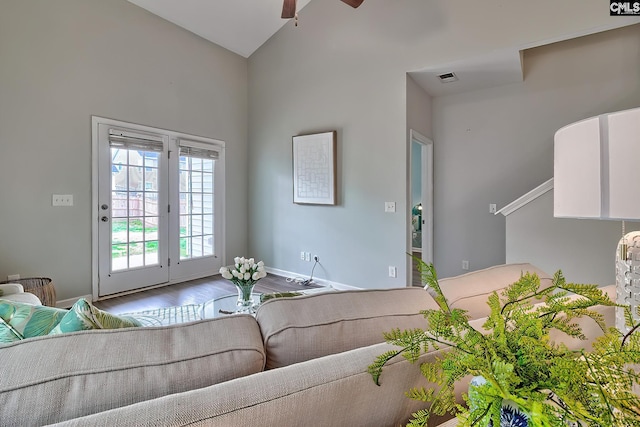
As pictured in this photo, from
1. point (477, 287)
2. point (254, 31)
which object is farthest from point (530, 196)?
point (254, 31)

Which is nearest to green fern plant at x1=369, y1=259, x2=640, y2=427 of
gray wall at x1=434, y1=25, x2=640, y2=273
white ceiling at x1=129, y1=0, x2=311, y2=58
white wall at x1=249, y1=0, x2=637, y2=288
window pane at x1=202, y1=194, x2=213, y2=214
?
white wall at x1=249, y1=0, x2=637, y2=288

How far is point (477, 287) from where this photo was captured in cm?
111

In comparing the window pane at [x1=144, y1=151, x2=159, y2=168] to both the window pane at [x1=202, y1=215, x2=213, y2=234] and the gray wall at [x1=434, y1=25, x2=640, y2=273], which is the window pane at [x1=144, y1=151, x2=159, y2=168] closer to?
the window pane at [x1=202, y1=215, x2=213, y2=234]

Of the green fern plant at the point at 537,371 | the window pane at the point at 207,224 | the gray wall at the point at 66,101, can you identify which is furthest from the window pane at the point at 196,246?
the green fern plant at the point at 537,371

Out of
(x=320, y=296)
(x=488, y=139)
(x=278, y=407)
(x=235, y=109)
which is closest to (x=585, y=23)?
(x=488, y=139)

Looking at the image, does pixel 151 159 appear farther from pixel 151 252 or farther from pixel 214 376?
pixel 214 376

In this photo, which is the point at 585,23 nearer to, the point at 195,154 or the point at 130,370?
the point at 130,370

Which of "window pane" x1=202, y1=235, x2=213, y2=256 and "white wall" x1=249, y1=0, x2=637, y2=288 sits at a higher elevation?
"white wall" x1=249, y1=0, x2=637, y2=288

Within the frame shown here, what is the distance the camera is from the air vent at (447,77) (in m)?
3.47

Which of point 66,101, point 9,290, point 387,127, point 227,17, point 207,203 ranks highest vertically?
point 227,17

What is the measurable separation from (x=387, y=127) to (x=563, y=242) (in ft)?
6.61

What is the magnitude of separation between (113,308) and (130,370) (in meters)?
3.31

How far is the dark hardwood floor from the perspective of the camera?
3.35 m

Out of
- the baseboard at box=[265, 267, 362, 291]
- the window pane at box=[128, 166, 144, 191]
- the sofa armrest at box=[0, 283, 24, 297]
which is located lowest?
the baseboard at box=[265, 267, 362, 291]
